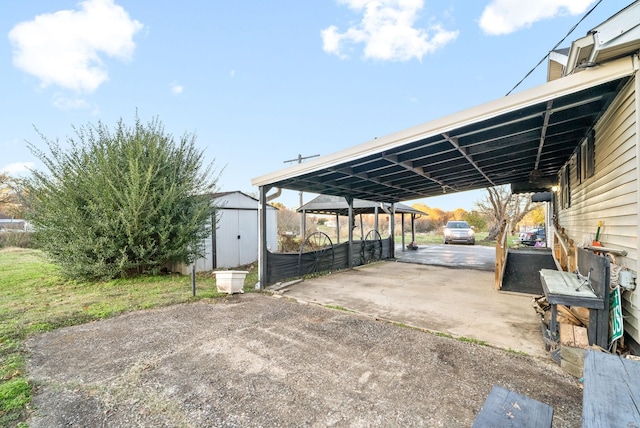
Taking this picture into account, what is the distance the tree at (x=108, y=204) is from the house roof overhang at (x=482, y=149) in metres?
2.71

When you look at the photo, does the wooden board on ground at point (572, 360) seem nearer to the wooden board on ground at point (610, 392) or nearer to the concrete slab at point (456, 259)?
the wooden board on ground at point (610, 392)

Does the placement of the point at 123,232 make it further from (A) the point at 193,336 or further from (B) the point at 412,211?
(B) the point at 412,211

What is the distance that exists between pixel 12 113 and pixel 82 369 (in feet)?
36.6

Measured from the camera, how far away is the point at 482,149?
Answer: 5195mm

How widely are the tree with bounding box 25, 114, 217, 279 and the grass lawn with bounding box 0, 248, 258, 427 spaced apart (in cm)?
61

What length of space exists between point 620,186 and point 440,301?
9.30ft

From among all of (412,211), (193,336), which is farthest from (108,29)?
(412,211)

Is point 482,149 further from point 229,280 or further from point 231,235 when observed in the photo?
point 231,235

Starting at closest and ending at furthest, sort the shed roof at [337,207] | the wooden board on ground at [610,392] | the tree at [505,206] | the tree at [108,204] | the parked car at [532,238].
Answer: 1. the wooden board on ground at [610,392]
2. the tree at [108,204]
3. the shed roof at [337,207]
4. the parked car at [532,238]
5. the tree at [505,206]

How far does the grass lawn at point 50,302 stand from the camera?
2283 mm

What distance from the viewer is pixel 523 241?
46.8 feet

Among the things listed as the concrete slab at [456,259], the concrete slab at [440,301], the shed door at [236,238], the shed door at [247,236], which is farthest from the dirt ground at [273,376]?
the concrete slab at [456,259]

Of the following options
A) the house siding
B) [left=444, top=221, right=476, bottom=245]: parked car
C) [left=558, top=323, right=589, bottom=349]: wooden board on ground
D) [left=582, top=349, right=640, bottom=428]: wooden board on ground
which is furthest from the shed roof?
[left=582, top=349, right=640, bottom=428]: wooden board on ground

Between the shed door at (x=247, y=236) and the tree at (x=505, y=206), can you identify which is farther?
the tree at (x=505, y=206)
